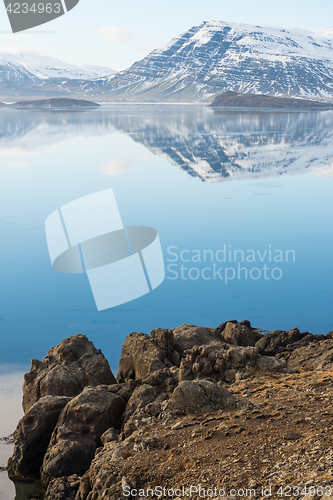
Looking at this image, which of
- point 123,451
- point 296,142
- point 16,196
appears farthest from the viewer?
point 296,142

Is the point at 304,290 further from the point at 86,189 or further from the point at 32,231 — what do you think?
the point at 86,189

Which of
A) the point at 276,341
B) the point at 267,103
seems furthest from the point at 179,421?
the point at 267,103

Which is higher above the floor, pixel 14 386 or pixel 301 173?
pixel 14 386

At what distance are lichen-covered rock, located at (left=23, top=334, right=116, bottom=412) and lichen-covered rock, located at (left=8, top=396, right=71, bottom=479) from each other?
51cm

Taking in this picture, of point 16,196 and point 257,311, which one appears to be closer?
point 257,311

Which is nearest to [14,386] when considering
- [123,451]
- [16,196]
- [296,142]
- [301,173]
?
[123,451]

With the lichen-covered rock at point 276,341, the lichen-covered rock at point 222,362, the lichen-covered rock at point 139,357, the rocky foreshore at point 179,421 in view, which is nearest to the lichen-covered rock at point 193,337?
the rocky foreshore at point 179,421

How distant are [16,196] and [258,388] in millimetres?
17545

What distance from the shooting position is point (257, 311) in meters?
11.2

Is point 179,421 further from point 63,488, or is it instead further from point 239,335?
point 239,335

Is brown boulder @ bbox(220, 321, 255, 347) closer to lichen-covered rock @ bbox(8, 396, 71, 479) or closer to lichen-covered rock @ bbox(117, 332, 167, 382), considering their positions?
lichen-covered rock @ bbox(117, 332, 167, 382)

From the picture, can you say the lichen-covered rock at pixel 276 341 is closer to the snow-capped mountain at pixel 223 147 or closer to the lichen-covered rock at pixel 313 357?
the lichen-covered rock at pixel 313 357

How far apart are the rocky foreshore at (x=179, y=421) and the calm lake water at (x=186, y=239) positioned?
931mm

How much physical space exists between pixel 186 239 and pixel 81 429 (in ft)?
31.6
